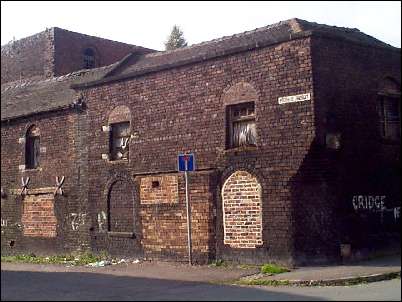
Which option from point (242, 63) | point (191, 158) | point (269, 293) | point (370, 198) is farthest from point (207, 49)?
point (269, 293)

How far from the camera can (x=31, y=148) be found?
67.3 feet

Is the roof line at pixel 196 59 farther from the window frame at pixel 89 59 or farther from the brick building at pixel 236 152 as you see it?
the window frame at pixel 89 59

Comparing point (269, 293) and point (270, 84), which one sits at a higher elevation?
point (270, 84)

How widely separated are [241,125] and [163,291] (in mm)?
5508

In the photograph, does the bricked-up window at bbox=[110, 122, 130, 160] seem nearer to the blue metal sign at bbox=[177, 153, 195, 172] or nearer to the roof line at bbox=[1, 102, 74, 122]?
the roof line at bbox=[1, 102, 74, 122]

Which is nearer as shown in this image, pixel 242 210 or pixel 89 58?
pixel 242 210

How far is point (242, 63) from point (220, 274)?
5321 millimetres

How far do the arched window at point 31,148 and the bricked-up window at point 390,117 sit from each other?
11.5 meters

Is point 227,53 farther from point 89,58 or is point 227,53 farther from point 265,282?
point 89,58

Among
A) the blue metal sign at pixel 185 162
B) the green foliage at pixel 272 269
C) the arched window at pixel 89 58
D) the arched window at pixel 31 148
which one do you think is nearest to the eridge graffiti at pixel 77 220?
the arched window at pixel 31 148

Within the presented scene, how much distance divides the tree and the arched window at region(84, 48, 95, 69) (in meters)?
11.4

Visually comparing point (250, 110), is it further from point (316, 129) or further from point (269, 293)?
point (269, 293)

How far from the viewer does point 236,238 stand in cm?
1457

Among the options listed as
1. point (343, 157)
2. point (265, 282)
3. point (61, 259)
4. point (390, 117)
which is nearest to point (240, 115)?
point (343, 157)
